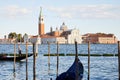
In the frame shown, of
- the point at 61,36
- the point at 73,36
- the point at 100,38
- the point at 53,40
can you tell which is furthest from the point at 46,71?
the point at 100,38

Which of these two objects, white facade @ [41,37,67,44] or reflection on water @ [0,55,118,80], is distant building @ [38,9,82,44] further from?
reflection on water @ [0,55,118,80]

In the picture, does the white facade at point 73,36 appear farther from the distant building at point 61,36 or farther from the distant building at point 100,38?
the distant building at point 100,38

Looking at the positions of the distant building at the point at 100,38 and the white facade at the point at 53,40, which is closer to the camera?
the white facade at the point at 53,40

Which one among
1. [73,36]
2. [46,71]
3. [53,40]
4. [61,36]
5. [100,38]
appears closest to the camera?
[46,71]

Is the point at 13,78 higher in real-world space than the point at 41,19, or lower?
lower

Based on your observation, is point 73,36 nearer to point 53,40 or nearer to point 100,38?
point 53,40

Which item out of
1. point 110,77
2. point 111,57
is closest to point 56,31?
point 111,57

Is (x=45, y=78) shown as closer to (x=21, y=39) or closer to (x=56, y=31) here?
(x=21, y=39)

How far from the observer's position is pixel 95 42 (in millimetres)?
162000

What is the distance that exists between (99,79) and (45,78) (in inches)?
118

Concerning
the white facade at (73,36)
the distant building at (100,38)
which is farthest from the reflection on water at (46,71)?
the distant building at (100,38)

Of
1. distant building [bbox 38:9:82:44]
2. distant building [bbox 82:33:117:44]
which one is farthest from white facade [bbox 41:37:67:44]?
distant building [bbox 82:33:117:44]

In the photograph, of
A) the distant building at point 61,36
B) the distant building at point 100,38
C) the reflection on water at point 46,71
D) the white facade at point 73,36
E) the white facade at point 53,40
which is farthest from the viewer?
the distant building at point 100,38

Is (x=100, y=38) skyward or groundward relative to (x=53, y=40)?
skyward
